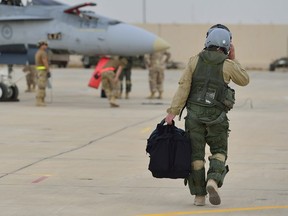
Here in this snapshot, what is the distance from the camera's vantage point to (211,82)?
29.3ft

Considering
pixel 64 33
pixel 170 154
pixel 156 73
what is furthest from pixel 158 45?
pixel 170 154

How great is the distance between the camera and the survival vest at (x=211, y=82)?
29.3ft

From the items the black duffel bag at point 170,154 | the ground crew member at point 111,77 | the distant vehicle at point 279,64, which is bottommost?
the distant vehicle at point 279,64

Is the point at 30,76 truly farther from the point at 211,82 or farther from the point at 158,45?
the point at 211,82

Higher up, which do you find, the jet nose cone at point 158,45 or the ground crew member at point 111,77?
the jet nose cone at point 158,45

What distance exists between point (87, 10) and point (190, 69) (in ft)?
48.7

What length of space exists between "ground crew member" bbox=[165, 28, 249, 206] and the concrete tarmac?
0.36 meters

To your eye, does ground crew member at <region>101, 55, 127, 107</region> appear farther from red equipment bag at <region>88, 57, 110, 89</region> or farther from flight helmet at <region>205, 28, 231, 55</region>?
flight helmet at <region>205, 28, 231, 55</region>

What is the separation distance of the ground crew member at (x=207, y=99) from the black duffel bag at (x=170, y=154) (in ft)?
0.36

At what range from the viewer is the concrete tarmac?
349 inches

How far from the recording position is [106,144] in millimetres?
14523

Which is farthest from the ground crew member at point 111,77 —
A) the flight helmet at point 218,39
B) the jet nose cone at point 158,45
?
the flight helmet at point 218,39

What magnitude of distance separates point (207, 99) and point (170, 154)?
60 cm

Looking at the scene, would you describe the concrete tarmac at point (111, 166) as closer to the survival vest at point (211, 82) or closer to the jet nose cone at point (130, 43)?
the survival vest at point (211, 82)
